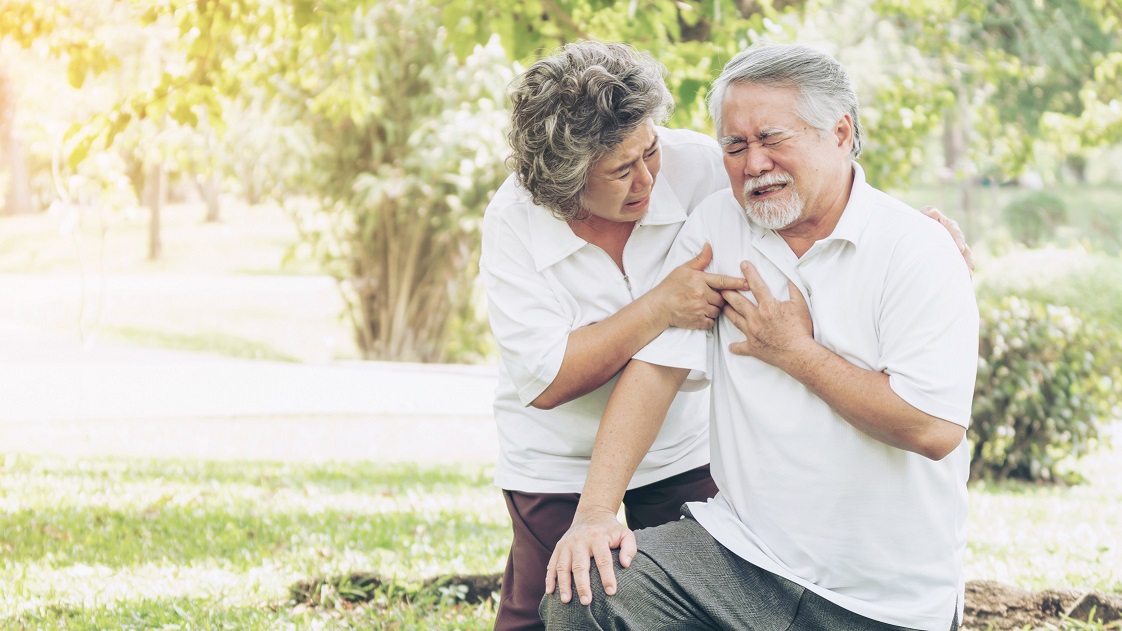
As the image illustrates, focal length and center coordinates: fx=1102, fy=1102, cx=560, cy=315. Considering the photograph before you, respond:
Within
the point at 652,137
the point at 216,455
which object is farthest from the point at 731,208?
the point at 216,455

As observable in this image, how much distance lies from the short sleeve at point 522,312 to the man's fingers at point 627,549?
0.42 m

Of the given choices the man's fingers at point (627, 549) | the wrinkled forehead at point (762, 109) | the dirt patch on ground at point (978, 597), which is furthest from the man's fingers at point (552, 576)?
the dirt patch on ground at point (978, 597)

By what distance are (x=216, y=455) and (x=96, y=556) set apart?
120 inches

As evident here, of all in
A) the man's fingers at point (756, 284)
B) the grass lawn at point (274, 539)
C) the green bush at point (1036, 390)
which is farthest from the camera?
the green bush at point (1036, 390)

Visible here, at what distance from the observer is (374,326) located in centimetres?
1233

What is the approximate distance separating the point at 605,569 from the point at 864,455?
0.61m

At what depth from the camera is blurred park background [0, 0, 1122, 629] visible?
4.17 meters

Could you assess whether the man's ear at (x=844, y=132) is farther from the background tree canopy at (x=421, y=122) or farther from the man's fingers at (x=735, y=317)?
the background tree canopy at (x=421, y=122)

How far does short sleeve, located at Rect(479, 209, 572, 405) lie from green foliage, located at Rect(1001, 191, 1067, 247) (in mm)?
23645

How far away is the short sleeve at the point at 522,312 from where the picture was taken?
Answer: 264 centimetres

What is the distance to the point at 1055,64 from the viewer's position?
36.7 ft

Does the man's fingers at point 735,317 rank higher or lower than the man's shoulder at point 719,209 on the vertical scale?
lower

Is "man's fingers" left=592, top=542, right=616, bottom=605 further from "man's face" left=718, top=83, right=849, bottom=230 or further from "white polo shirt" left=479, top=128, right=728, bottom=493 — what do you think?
"man's face" left=718, top=83, right=849, bottom=230

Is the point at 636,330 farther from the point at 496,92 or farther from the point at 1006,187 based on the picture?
the point at 1006,187
